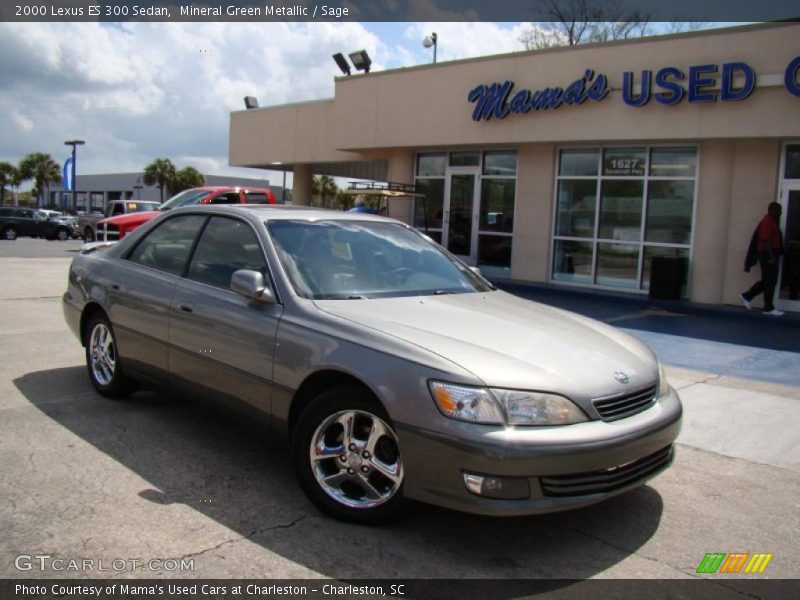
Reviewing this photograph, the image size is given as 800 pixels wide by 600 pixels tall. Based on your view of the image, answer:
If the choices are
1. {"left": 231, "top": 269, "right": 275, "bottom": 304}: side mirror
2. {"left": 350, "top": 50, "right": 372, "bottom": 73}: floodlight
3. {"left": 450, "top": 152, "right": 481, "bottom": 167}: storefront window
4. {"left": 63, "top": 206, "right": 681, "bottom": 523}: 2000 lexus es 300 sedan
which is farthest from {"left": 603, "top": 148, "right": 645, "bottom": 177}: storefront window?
{"left": 231, "top": 269, "right": 275, "bottom": 304}: side mirror

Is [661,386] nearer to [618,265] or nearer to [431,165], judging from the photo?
[618,265]

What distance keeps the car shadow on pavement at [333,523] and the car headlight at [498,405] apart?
23.3 inches

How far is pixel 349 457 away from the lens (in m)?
3.57

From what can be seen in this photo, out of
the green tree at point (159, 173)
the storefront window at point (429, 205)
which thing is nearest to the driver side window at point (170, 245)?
the storefront window at point (429, 205)

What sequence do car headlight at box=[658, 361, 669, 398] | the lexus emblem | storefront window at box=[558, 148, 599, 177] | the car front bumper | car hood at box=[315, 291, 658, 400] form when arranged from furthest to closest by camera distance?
storefront window at box=[558, 148, 599, 177] < car headlight at box=[658, 361, 669, 398] < the lexus emblem < car hood at box=[315, 291, 658, 400] < the car front bumper

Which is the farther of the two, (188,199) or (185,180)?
(185,180)

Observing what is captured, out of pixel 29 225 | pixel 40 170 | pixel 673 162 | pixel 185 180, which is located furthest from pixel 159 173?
pixel 673 162

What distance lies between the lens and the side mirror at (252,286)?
13.1 feet

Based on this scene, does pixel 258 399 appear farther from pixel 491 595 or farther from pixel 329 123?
pixel 329 123

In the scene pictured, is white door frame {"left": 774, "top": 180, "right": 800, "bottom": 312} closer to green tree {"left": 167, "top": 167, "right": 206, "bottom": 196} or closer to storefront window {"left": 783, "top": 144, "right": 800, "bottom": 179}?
storefront window {"left": 783, "top": 144, "right": 800, "bottom": 179}

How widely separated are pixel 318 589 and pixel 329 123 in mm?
18349

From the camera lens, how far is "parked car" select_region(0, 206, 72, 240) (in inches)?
1252

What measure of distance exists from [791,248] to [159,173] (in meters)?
68.8

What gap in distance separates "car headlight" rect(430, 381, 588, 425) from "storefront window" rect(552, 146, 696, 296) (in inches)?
437
